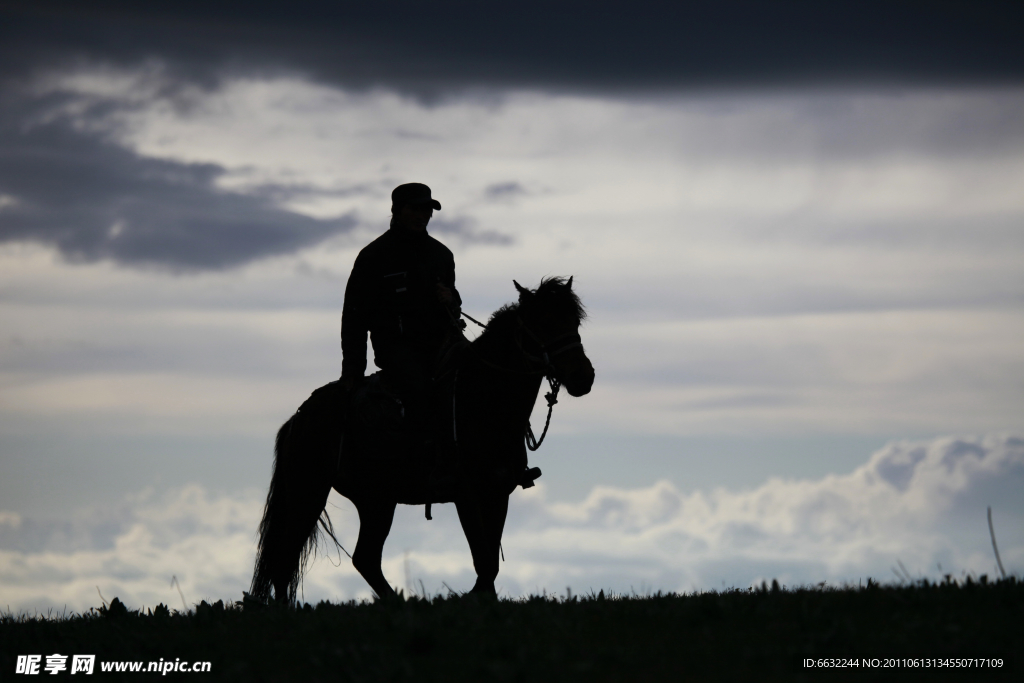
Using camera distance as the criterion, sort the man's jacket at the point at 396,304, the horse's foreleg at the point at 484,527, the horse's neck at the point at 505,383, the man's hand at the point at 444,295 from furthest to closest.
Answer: the man's jacket at the point at 396,304
the man's hand at the point at 444,295
the horse's neck at the point at 505,383
the horse's foreleg at the point at 484,527

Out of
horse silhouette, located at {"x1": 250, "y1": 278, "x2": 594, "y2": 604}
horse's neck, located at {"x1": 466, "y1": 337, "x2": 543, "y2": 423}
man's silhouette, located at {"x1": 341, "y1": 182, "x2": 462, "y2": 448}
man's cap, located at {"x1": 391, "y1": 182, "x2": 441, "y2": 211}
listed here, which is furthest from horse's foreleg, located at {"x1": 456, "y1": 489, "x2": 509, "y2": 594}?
man's cap, located at {"x1": 391, "y1": 182, "x2": 441, "y2": 211}

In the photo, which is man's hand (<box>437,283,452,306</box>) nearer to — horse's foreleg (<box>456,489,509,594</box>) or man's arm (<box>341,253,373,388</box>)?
man's arm (<box>341,253,373,388</box>)

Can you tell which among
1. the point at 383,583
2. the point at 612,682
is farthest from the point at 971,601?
the point at 383,583

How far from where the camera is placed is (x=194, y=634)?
769 cm

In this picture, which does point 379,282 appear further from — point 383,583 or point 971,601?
point 971,601

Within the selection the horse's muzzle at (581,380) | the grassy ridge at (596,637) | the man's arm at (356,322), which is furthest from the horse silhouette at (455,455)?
the grassy ridge at (596,637)

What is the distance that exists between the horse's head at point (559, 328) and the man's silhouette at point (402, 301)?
4.31 ft

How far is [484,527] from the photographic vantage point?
31.4ft

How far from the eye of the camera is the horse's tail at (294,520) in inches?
442

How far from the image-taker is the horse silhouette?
9.36 metres

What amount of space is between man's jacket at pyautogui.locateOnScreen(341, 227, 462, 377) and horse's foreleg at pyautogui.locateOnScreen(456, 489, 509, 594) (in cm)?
163

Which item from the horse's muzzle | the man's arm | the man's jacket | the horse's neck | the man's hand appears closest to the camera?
the horse's muzzle

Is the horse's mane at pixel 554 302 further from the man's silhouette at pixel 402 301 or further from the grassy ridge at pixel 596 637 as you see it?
the grassy ridge at pixel 596 637

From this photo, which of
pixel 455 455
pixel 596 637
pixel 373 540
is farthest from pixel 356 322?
pixel 596 637
